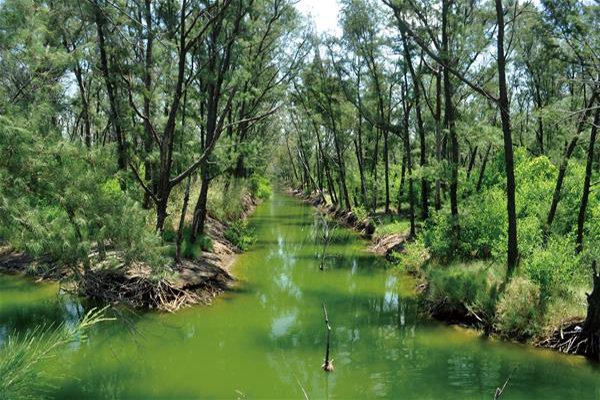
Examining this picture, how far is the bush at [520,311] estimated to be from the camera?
455 inches

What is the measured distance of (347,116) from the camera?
35562 mm

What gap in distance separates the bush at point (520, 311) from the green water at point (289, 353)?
19.2 inches

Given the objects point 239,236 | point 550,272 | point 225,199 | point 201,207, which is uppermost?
point 225,199

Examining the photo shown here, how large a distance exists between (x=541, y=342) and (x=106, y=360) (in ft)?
31.3

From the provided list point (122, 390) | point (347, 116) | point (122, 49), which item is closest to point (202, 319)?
point (122, 390)

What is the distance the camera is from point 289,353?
1152 cm

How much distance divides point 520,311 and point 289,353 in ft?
17.7

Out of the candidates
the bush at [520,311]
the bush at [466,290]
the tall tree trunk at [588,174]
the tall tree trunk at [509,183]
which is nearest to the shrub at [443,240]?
the bush at [466,290]

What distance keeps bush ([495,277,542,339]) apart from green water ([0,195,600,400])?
0.49 m

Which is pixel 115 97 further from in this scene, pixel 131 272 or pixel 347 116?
pixel 347 116

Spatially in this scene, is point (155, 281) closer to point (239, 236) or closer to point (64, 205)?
point (64, 205)

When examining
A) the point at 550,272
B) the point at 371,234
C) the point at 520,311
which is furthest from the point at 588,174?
the point at 371,234

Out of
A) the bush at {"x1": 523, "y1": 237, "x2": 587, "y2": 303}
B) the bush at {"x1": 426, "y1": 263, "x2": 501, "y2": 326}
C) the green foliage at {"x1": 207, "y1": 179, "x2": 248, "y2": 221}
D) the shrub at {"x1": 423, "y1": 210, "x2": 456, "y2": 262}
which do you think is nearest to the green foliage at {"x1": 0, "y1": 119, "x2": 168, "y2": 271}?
the bush at {"x1": 426, "y1": 263, "x2": 501, "y2": 326}

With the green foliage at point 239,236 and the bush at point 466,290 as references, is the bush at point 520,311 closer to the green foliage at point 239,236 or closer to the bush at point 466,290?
the bush at point 466,290
